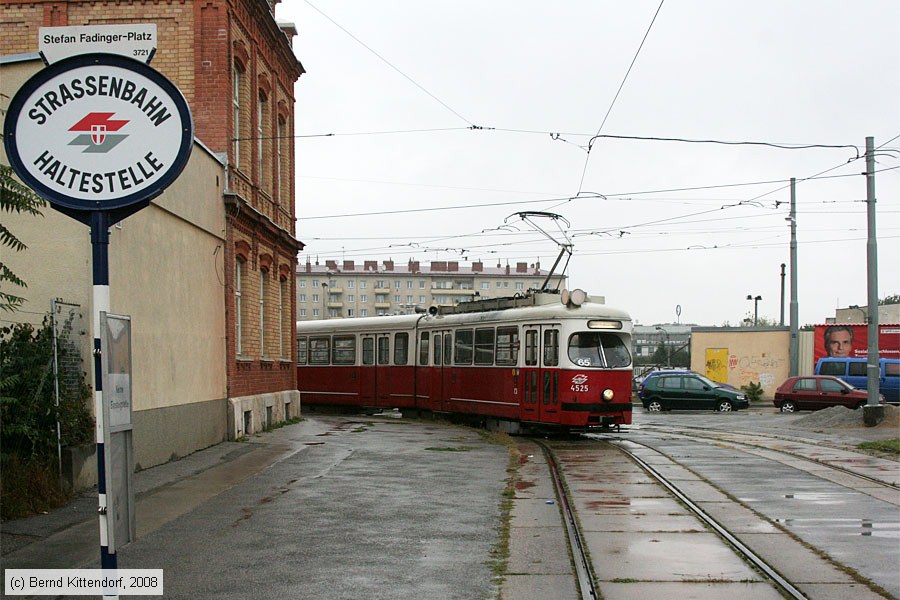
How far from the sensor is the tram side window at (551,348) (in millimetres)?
20688

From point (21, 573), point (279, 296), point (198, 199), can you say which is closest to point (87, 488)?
point (21, 573)

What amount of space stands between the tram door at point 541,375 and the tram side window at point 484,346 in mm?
1627

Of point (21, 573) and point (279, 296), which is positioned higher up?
point (279, 296)

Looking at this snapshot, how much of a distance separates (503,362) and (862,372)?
934 inches

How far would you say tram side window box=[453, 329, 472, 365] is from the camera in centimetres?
2440

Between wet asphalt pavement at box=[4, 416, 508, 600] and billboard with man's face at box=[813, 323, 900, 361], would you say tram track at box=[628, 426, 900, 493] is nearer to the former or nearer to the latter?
wet asphalt pavement at box=[4, 416, 508, 600]

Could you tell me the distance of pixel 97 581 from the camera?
7.22m

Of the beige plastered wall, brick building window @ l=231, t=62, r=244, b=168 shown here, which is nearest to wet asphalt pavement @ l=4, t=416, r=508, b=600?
the beige plastered wall

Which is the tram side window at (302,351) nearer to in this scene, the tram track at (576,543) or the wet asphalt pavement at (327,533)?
the wet asphalt pavement at (327,533)

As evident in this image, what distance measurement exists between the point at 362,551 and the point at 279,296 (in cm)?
1821

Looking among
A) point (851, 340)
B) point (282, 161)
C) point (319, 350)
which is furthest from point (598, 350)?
point (851, 340)

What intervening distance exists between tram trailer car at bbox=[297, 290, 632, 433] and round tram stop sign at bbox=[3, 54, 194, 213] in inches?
642

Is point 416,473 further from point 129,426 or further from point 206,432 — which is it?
point 129,426

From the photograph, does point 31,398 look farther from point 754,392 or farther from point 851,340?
point 851,340
